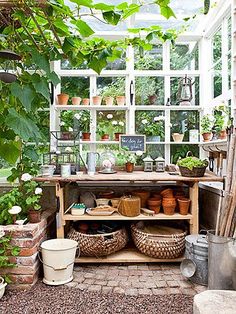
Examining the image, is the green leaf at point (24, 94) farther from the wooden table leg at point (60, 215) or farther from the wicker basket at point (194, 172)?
the wicker basket at point (194, 172)

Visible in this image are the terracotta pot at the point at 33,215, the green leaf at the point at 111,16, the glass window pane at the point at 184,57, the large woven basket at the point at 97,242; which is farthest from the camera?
the glass window pane at the point at 184,57

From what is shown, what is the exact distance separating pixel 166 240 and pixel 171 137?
1.35m

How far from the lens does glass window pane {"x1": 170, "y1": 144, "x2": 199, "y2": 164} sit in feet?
11.4

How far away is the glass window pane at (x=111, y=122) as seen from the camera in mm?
3451

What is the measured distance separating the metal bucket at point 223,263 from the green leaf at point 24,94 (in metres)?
1.59

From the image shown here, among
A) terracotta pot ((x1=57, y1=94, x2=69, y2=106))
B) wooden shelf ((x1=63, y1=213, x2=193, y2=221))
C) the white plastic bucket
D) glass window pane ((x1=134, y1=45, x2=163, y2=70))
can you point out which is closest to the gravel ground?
the white plastic bucket

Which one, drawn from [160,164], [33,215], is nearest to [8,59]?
[33,215]

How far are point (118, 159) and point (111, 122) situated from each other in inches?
18.9

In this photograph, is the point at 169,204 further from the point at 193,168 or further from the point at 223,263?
the point at 223,263

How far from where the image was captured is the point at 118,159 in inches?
130

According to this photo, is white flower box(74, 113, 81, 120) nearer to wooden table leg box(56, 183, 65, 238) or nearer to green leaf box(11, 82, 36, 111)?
wooden table leg box(56, 183, 65, 238)

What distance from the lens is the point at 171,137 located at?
11.4 ft

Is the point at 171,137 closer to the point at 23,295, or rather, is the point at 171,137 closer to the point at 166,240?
the point at 166,240

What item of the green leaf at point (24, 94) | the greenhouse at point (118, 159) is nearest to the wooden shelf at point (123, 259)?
the greenhouse at point (118, 159)
